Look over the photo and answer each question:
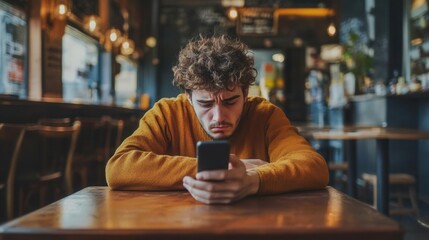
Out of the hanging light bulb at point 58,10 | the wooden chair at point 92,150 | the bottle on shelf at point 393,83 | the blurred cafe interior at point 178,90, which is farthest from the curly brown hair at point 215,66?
the hanging light bulb at point 58,10

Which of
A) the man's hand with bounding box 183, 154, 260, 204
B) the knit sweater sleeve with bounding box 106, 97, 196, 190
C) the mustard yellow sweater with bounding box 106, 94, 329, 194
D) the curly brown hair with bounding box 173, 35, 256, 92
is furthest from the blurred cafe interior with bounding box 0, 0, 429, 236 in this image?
the man's hand with bounding box 183, 154, 260, 204

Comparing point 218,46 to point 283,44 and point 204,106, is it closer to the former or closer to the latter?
point 204,106

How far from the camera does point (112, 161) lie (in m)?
1.50

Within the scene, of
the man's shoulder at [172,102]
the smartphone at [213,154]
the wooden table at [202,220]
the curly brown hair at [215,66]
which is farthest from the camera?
the man's shoulder at [172,102]

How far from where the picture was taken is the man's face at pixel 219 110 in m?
1.59

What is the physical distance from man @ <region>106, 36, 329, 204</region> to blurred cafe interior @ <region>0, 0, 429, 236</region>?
179 centimetres

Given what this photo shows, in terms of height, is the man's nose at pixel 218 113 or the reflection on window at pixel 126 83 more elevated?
the reflection on window at pixel 126 83

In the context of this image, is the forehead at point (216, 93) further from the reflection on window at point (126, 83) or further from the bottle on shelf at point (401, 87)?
the reflection on window at point (126, 83)

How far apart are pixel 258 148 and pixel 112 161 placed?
20.9 inches

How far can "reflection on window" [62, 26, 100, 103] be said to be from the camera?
7.18 m

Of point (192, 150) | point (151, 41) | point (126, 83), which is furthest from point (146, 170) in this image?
point (151, 41)

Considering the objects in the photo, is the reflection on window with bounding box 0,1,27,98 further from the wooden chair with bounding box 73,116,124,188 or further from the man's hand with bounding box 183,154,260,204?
the man's hand with bounding box 183,154,260,204

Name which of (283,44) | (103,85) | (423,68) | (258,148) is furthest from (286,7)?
(258,148)

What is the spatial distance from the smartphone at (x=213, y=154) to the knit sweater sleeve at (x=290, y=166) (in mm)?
172
